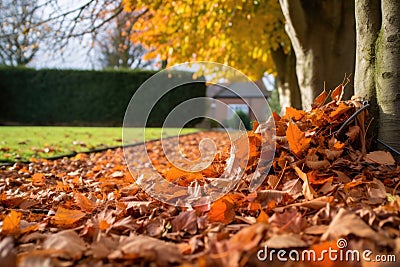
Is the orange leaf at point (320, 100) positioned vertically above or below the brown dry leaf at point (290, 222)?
above

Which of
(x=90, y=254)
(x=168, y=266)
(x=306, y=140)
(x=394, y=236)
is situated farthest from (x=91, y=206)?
(x=394, y=236)

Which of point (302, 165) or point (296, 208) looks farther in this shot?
point (302, 165)

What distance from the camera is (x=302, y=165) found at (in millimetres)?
2143

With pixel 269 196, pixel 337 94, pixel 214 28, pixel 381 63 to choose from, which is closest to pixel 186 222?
pixel 269 196

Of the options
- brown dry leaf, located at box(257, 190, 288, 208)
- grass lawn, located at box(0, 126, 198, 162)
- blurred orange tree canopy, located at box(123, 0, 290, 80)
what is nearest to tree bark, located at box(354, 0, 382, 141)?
brown dry leaf, located at box(257, 190, 288, 208)

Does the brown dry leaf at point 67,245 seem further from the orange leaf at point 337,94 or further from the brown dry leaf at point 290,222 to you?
the orange leaf at point 337,94

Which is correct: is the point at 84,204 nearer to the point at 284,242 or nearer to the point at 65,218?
the point at 65,218

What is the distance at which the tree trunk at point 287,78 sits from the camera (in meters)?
8.39

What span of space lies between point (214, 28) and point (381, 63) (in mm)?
5989

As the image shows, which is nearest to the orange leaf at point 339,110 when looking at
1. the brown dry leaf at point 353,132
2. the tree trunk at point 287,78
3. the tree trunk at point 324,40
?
the brown dry leaf at point 353,132

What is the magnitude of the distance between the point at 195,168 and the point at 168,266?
54.7 inches

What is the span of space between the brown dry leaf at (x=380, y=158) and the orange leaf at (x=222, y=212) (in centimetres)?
93

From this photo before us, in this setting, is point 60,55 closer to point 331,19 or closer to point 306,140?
point 331,19

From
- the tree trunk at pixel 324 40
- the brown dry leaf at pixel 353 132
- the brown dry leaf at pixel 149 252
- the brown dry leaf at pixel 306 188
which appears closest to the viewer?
the brown dry leaf at pixel 149 252
